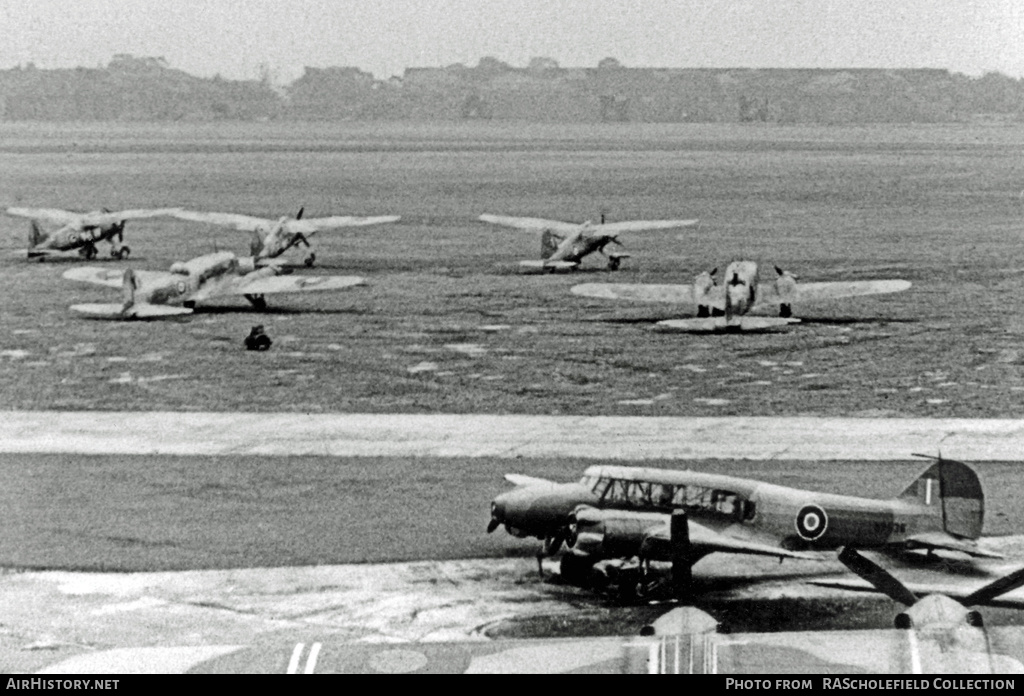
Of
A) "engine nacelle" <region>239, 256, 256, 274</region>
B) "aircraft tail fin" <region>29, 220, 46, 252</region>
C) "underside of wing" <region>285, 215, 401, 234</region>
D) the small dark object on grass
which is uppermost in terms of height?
"underside of wing" <region>285, 215, 401, 234</region>

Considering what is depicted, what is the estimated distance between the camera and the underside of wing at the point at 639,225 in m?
7.93

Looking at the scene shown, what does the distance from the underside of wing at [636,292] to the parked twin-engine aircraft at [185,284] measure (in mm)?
1504

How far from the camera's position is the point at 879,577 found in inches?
264

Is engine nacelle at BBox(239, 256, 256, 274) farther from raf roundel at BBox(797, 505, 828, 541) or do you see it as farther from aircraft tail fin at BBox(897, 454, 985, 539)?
aircraft tail fin at BBox(897, 454, 985, 539)

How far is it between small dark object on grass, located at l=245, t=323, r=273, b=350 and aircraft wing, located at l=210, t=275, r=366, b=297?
24 cm

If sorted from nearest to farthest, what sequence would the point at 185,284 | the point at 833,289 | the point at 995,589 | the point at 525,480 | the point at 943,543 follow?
the point at 995,589
the point at 943,543
the point at 525,480
the point at 833,289
the point at 185,284

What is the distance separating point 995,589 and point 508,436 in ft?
8.77

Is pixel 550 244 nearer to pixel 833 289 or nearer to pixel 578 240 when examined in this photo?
pixel 578 240

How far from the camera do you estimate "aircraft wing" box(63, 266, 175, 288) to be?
25.7 ft

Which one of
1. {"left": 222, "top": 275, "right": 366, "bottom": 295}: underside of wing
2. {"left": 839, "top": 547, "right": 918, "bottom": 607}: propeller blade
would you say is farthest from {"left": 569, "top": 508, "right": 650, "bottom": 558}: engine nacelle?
{"left": 222, "top": 275, "right": 366, "bottom": 295}: underside of wing

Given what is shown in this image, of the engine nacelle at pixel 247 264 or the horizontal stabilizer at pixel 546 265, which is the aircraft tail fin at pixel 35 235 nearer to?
the engine nacelle at pixel 247 264


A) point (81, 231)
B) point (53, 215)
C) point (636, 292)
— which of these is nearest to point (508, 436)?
point (636, 292)

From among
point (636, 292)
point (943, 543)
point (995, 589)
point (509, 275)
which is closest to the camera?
point (995, 589)

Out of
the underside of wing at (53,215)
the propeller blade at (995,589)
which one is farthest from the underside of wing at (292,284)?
the propeller blade at (995,589)
